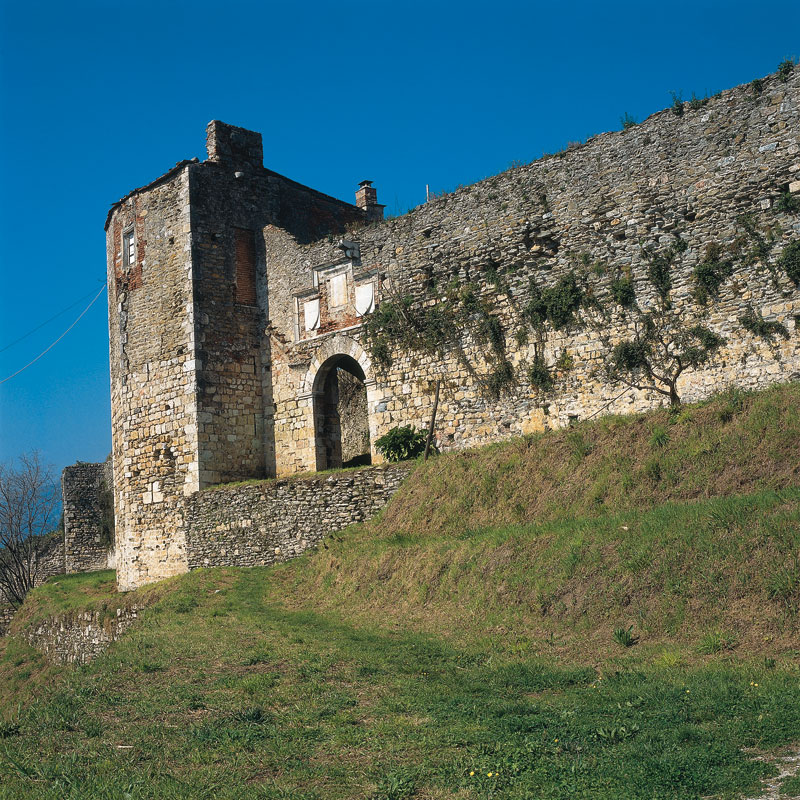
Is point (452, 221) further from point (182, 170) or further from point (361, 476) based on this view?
point (182, 170)

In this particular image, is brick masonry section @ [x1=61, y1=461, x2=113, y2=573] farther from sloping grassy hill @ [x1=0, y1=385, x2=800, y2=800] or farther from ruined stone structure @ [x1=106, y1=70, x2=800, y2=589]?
sloping grassy hill @ [x1=0, y1=385, x2=800, y2=800]

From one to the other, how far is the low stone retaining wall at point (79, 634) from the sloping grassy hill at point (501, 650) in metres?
2.53

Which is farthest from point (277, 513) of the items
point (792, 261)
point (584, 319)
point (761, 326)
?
point (792, 261)

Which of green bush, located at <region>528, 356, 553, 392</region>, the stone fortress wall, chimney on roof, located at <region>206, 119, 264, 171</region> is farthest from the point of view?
chimney on roof, located at <region>206, 119, 264, 171</region>

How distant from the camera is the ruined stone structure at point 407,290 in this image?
14.3 meters

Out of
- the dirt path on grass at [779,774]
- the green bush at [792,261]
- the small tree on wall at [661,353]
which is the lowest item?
the dirt path on grass at [779,774]

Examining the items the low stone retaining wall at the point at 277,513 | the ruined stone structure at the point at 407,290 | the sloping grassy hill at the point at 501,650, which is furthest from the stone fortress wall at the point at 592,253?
the low stone retaining wall at the point at 277,513

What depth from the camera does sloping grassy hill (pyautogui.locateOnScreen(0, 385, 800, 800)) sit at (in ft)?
20.3

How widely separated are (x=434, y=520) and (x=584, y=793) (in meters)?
9.16

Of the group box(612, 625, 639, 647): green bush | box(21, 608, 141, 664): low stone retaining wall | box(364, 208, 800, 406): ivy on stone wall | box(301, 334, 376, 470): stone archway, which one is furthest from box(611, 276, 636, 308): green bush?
box(21, 608, 141, 664): low stone retaining wall

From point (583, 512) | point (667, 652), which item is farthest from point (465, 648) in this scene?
point (583, 512)

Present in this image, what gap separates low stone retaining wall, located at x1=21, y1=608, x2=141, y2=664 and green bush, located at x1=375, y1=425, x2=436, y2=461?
612 centimetres

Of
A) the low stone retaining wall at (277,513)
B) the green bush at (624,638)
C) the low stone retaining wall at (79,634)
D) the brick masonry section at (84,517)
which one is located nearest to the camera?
the green bush at (624,638)

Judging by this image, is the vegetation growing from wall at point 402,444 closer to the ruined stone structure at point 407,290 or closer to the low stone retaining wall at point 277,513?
the ruined stone structure at point 407,290
